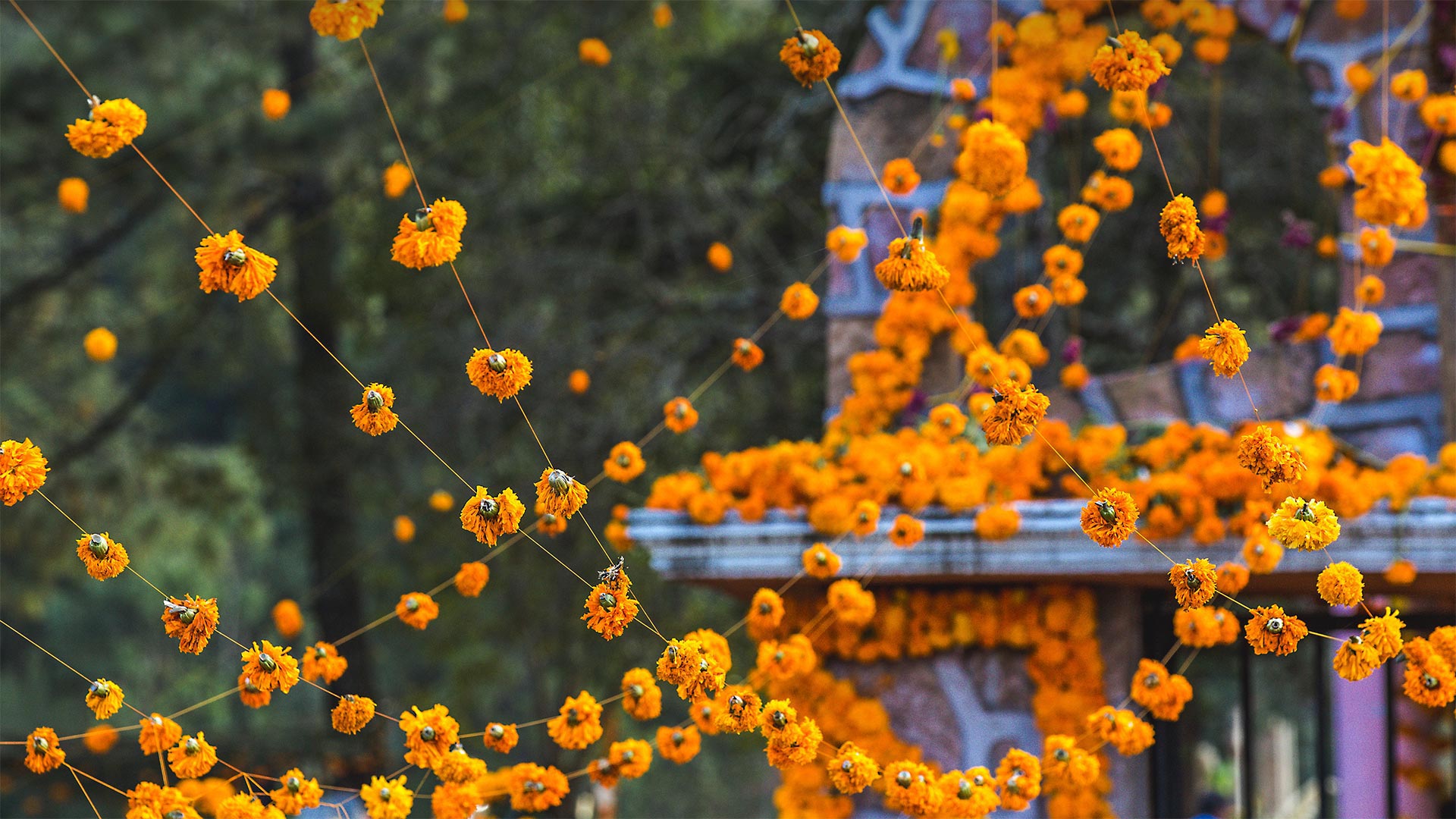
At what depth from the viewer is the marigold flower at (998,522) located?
5.09 metres

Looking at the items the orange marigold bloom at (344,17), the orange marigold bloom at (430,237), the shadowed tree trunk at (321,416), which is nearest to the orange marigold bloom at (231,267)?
the orange marigold bloom at (430,237)

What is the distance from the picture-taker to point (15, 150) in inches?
359

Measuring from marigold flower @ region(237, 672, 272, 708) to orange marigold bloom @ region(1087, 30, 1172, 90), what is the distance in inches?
104

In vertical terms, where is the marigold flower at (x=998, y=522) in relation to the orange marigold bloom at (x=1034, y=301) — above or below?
below

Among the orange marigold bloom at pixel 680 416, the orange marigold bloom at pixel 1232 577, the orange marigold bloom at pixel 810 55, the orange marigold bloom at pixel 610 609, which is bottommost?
the orange marigold bloom at pixel 610 609

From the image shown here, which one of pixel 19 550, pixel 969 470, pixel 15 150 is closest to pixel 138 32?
pixel 15 150

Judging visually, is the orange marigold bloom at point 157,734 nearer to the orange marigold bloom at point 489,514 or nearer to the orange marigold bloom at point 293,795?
the orange marigold bloom at point 293,795

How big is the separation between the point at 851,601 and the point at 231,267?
8.22 feet

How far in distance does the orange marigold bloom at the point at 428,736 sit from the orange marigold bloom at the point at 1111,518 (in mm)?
1737

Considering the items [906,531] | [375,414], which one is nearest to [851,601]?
[906,531]

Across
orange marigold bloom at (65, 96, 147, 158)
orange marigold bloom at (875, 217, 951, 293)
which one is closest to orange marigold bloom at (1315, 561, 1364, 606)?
orange marigold bloom at (875, 217, 951, 293)

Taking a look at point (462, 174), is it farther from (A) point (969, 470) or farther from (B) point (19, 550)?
(A) point (969, 470)

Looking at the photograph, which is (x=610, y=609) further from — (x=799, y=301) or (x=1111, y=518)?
(x=799, y=301)

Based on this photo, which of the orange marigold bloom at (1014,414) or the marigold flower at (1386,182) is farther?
the marigold flower at (1386,182)
